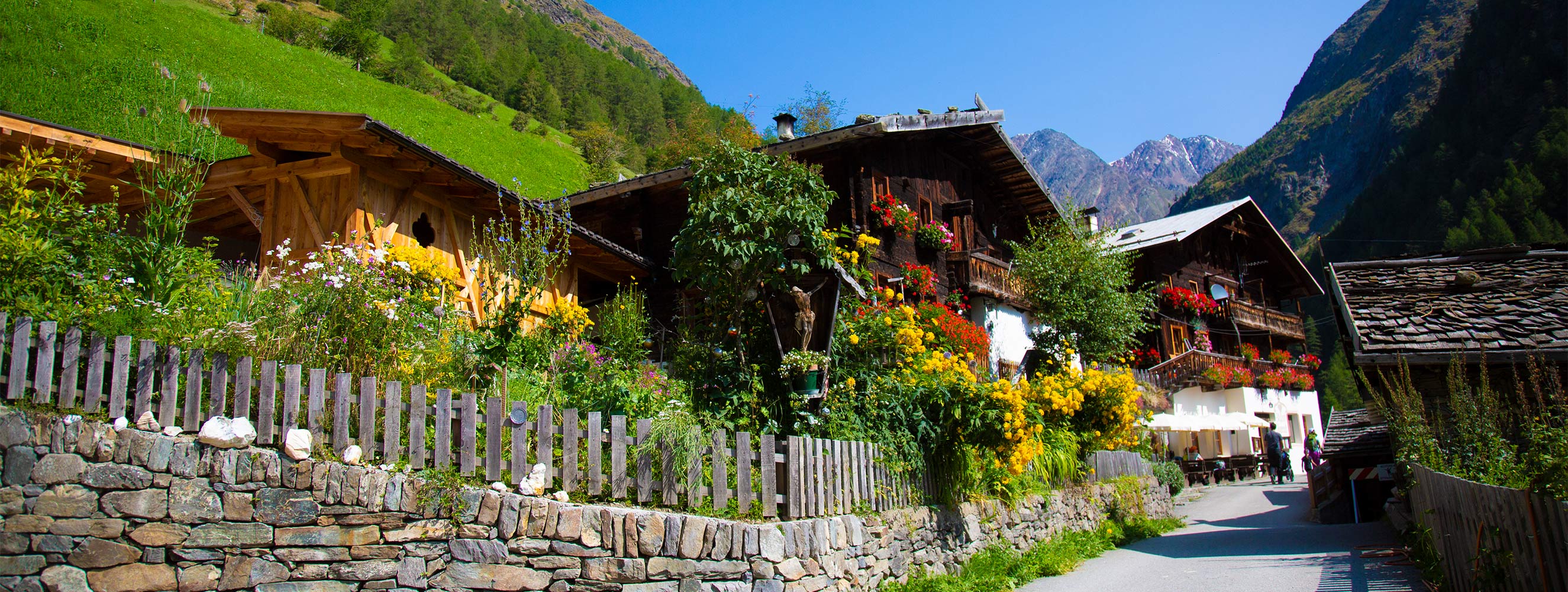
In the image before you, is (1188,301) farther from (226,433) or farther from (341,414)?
(226,433)

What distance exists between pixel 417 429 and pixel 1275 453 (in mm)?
22967

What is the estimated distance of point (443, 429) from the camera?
17.6ft

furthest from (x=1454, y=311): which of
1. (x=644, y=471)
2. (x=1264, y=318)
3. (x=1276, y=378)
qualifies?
(x=1264, y=318)

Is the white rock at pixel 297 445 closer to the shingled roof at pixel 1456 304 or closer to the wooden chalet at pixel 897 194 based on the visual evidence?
the shingled roof at pixel 1456 304

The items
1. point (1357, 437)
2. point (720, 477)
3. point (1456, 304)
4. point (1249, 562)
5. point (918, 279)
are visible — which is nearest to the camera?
point (720, 477)

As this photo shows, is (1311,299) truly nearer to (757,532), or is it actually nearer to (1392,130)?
(1392,130)

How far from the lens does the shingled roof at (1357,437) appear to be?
13109 millimetres

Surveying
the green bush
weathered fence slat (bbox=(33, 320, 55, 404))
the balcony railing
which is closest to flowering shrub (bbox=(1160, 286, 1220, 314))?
the balcony railing

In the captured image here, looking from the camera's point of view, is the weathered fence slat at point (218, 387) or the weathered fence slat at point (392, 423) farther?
the weathered fence slat at point (392, 423)

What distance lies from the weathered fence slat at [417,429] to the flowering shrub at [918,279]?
1144cm

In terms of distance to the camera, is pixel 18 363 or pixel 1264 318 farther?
pixel 1264 318

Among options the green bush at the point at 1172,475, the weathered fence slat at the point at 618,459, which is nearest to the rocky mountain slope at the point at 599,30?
the green bush at the point at 1172,475

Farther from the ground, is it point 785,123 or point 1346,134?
point 1346,134

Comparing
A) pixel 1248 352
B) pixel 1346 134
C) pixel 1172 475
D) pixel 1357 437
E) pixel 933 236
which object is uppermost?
pixel 1346 134
